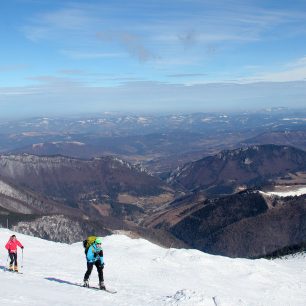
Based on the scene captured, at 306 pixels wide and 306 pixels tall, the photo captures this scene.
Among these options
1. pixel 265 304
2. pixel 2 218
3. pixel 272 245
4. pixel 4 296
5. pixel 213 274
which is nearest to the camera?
pixel 4 296

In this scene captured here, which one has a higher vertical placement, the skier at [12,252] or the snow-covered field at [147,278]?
the skier at [12,252]

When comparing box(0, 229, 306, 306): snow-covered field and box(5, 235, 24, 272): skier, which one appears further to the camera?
box(5, 235, 24, 272): skier

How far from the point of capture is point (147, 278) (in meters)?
42.9

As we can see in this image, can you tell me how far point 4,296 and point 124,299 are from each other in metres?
7.74

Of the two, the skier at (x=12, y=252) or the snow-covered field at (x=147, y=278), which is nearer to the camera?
the snow-covered field at (x=147, y=278)

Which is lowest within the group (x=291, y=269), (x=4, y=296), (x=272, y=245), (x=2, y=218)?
(x=272, y=245)

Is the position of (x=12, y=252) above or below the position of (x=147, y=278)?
above

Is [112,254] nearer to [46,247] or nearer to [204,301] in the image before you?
[46,247]

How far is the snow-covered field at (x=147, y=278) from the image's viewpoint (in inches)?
1150

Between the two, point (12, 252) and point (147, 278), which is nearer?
point (12, 252)

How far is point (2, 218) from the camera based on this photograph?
6964 inches

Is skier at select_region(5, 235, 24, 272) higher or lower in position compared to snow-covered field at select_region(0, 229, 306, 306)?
higher

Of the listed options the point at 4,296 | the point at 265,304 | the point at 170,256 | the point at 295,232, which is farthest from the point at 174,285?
the point at 295,232

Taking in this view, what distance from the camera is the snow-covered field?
29.2 meters
